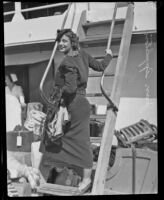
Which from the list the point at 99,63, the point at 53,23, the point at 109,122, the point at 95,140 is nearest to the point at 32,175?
the point at 95,140

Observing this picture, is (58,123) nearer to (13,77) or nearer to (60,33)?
(13,77)

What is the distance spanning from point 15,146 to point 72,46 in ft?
3.34

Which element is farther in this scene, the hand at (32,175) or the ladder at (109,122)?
the hand at (32,175)

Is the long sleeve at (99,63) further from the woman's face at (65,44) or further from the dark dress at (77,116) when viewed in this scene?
the woman's face at (65,44)

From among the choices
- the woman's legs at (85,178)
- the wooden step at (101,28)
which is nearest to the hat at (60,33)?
the wooden step at (101,28)

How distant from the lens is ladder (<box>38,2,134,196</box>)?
287 cm

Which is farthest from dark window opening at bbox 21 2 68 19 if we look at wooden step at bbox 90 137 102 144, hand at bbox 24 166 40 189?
hand at bbox 24 166 40 189

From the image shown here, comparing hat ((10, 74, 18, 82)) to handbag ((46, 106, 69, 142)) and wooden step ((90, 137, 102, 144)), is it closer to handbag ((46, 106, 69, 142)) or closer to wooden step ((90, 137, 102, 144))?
handbag ((46, 106, 69, 142))

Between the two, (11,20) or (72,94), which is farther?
(11,20)

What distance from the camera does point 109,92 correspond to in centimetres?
306

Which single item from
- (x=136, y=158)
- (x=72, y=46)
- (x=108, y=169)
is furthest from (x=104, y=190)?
(x=72, y=46)

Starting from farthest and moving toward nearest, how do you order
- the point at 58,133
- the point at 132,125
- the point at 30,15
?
the point at 30,15 < the point at 132,125 < the point at 58,133

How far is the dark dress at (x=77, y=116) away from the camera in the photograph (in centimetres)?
296

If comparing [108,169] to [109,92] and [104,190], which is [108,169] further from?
[109,92]
